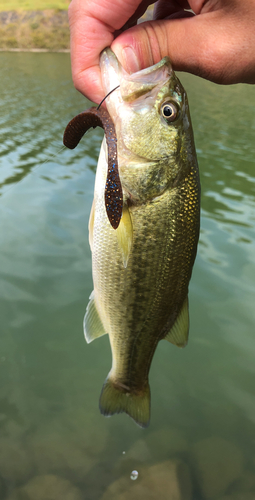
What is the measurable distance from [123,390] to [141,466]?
3.57 feet

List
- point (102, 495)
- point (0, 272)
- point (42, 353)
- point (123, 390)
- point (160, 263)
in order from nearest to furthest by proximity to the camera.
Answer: point (160, 263) → point (123, 390) → point (102, 495) → point (42, 353) → point (0, 272)

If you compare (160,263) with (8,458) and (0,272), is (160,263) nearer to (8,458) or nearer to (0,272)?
(8,458)

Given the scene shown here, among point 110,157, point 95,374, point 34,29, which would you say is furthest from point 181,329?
point 34,29

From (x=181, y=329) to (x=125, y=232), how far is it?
0.78 metres

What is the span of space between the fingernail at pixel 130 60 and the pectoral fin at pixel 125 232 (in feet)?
2.21

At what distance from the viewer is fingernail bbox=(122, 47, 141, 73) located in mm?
1624

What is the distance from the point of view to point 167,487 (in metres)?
2.84

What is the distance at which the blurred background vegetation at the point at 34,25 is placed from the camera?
50.9 meters

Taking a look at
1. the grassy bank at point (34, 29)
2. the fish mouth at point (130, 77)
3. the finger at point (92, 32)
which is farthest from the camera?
the grassy bank at point (34, 29)

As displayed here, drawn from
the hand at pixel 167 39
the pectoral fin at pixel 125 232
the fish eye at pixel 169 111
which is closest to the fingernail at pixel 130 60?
the hand at pixel 167 39

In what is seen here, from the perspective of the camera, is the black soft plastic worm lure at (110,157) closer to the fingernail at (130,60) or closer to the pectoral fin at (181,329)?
the fingernail at (130,60)

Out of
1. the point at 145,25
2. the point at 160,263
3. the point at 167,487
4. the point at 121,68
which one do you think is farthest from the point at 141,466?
the point at 145,25

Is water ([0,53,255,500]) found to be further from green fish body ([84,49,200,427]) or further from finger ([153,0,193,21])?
finger ([153,0,193,21])

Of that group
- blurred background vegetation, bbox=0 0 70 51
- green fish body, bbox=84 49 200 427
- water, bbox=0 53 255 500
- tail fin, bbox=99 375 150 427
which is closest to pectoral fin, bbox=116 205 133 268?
green fish body, bbox=84 49 200 427
